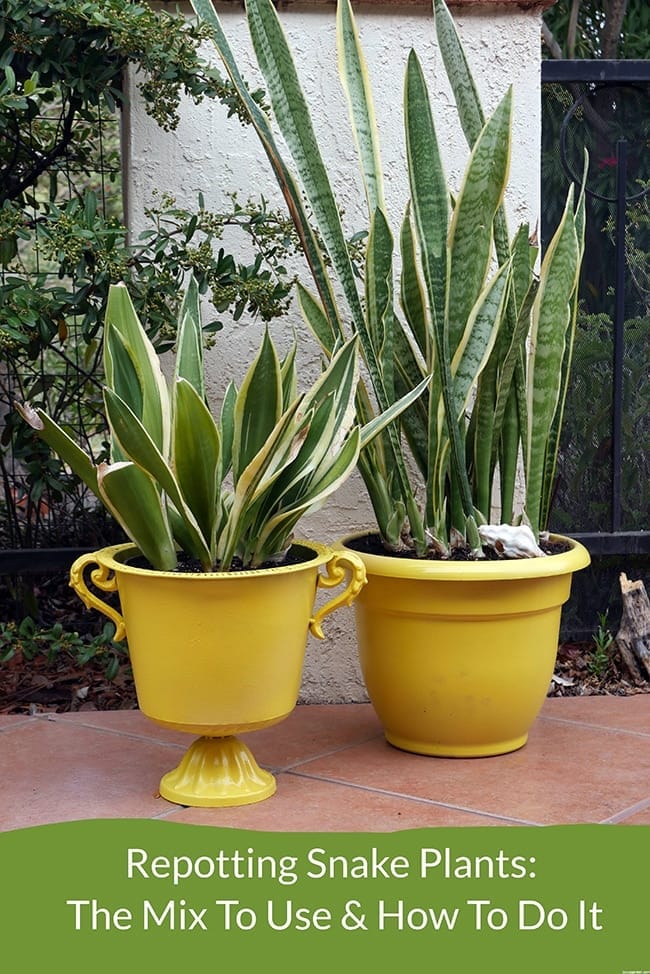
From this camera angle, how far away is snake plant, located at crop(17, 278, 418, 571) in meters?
2.15

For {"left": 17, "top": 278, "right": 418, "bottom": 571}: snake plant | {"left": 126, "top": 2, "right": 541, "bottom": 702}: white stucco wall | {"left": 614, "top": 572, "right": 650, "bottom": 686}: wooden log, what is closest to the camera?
{"left": 17, "top": 278, "right": 418, "bottom": 571}: snake plant

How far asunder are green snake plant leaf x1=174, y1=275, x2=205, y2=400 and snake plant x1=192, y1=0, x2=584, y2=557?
28 centimetres

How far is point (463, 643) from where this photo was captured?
2.46 metres

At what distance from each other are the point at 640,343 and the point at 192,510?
5.24 feet

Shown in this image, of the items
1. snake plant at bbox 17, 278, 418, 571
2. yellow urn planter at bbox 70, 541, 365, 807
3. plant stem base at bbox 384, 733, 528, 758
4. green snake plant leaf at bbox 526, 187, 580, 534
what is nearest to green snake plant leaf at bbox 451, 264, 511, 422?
green snake plant leaf at bbox 526, 187, 580, 534

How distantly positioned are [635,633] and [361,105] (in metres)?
1.51

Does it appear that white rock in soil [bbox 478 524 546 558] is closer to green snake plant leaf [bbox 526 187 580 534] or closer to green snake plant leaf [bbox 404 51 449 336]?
green snake plant leaf [bbox 526 187 580 534]

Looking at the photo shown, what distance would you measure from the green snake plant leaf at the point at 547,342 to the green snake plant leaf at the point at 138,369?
779 millimetres

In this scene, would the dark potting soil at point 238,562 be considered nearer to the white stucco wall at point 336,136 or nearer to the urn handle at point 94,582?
the urn handle at point 94,582

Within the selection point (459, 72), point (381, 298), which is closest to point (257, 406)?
point (381, 298)

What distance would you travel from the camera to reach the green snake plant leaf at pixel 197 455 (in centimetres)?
212

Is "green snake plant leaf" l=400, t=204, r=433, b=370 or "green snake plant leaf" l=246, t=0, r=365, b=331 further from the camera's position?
"green snake plant leaf" l=400, t=204, r=433, b=370

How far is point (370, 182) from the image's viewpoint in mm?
2561

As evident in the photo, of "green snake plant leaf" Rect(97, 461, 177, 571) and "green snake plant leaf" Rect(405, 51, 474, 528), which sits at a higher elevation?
"green snake plant leaf" Rect(405, 51, 474, 528)
